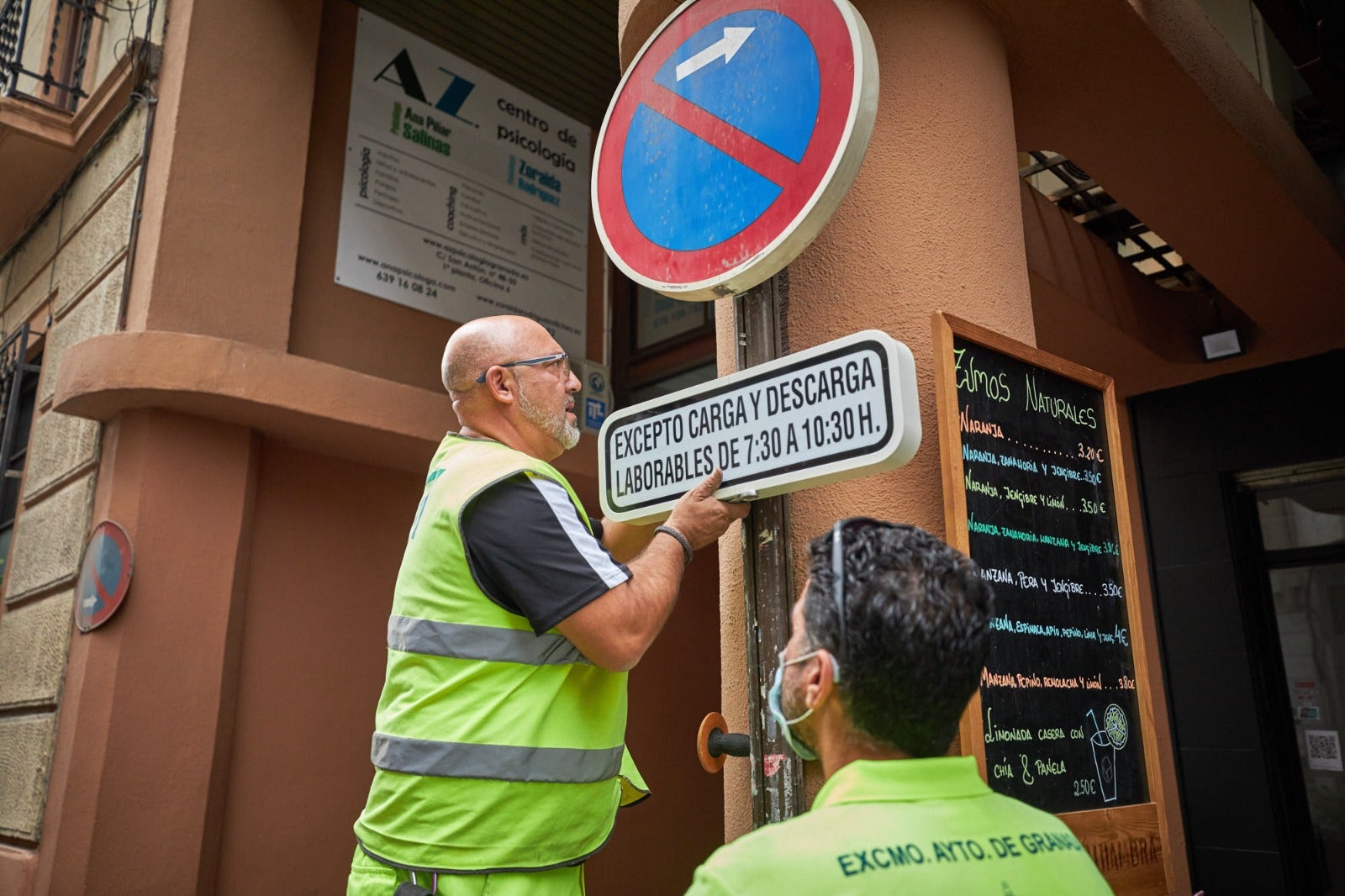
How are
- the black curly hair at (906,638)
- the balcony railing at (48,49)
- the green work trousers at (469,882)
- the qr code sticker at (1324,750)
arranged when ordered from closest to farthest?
the black curly hair at (906,638) < the green work trousers at (469,882) < the qr code sticker at (1324,750) < the balcony railing at (48,49)

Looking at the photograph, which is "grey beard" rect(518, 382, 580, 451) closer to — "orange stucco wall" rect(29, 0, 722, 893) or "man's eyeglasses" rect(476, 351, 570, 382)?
"man's eyeglasses" rect(476, 351, 570, 382)

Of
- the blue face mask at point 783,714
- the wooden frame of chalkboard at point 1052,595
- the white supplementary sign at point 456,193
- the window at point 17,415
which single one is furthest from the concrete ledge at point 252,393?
the blue face mask at point 783,714

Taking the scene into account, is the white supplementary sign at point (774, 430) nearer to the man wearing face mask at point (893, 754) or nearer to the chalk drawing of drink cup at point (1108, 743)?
the man wearing face mask at point (893, 754)

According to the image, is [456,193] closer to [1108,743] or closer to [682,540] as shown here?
[682,540]

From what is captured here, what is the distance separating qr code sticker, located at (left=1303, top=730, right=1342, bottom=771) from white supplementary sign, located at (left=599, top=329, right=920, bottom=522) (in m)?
4.97

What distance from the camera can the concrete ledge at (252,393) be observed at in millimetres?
4285

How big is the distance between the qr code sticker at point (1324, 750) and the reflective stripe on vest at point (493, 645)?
507cm

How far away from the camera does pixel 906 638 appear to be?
3.76ft

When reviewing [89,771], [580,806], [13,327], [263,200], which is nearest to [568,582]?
[580,806]

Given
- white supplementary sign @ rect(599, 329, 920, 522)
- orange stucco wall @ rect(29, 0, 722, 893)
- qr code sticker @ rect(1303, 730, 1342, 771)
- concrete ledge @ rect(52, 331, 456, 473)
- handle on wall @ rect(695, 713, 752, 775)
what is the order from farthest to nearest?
qr code sticker @ rect(1303, 730, 1342, 771), concrete ledge @ rect(52, 331, 456, 473), orange stucco wall @ rect(29, 0, 722, 893), handle on wall @ rect(695, 713, 752, 775), white supplementary sign @ rect(599, 329, 920, 522)

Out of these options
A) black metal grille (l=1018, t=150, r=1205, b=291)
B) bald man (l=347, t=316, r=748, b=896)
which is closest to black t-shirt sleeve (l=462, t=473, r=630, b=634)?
bald man (l=347, t=316, r=748, b=896)

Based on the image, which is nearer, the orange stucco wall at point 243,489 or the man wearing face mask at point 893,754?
the man wearing face mask at point 893,754

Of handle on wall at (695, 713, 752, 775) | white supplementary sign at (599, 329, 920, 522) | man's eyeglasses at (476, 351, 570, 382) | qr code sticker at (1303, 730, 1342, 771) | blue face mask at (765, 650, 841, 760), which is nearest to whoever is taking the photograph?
blue face mask at (765, 650, 841, 760)

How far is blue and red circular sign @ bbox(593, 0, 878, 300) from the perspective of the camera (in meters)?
1.81
